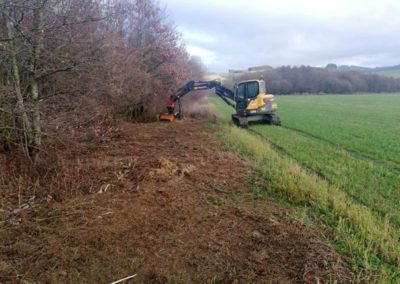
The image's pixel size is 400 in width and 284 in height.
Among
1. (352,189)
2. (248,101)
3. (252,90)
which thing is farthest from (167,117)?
(352,189)

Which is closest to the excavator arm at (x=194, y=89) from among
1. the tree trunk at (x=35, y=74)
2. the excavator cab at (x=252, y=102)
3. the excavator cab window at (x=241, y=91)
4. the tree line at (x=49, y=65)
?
the excavator cab window at (x=241, y=91)

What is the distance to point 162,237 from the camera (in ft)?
13.2

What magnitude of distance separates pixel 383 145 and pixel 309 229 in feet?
30.8

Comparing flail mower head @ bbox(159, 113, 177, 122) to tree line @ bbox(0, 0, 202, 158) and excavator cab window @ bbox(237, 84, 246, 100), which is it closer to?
tree line @ bbox(0, 0, 202, 158)

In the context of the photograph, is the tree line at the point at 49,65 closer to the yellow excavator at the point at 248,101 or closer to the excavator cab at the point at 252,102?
the yellow excavator at the point at 248,101

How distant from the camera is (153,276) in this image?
10.5ft

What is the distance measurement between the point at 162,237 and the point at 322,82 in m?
85.7

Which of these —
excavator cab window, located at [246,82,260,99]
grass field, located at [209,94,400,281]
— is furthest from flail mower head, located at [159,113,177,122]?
grass field, located at [209,94,400,281]

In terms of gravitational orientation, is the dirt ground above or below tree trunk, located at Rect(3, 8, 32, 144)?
below

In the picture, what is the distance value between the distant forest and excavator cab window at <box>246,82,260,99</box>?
A: 207 feet

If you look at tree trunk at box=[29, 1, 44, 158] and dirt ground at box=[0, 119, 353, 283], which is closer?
dirt ground at box=[0, 119, 353, 283]

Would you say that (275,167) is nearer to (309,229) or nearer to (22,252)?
(309,229)

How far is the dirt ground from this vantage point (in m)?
3.28

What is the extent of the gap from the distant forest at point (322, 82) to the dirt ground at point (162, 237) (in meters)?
75.2
